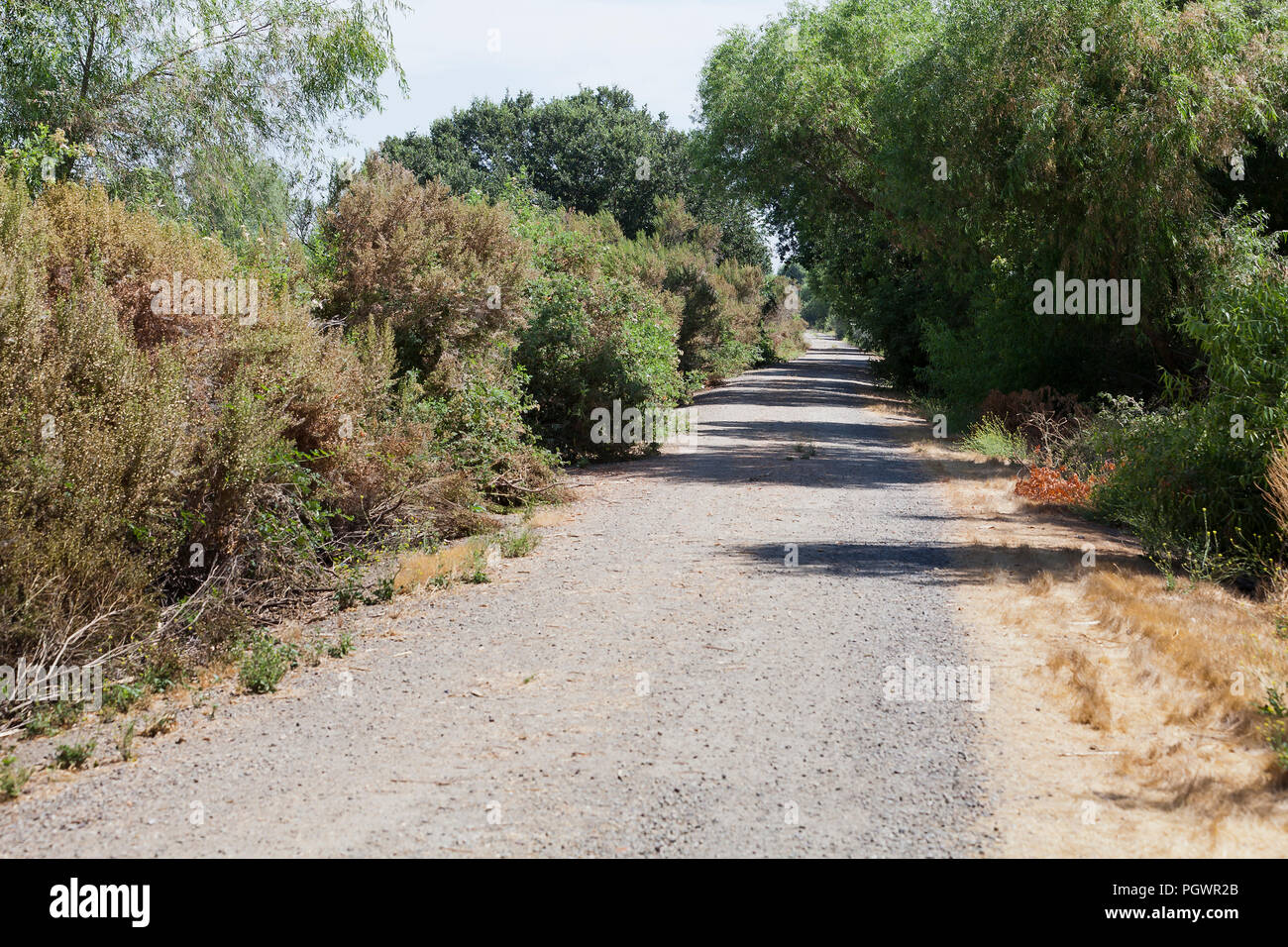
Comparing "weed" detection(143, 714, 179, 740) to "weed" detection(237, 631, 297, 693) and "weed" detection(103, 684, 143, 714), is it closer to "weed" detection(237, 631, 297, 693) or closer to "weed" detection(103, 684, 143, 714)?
"weed" detection(103, 684, 143, 714)

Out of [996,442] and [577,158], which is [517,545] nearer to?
[996,442]

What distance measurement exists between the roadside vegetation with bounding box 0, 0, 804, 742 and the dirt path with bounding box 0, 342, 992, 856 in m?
0.67

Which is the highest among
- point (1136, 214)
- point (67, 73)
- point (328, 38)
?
point (328, 38)

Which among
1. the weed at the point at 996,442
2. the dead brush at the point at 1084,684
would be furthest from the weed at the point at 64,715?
the weed at the point at 996,442

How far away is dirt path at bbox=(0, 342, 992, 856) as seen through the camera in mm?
4520

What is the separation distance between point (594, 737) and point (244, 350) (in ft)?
16.2

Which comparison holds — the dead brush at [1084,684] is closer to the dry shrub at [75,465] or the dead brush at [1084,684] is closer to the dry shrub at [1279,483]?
the dry shrub at [1279,483]

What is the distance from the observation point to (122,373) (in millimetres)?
7148

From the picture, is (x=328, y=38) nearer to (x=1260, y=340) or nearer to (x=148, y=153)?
(x=148, y=153)

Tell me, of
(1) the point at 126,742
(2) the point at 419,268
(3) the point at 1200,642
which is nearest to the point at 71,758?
(1) the point at 126,742

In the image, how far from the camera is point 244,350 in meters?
8.82
